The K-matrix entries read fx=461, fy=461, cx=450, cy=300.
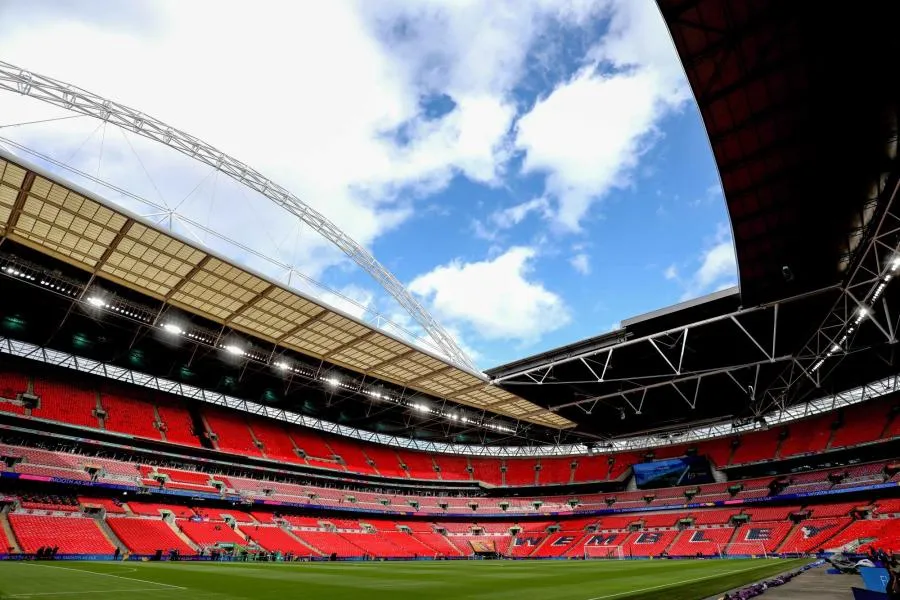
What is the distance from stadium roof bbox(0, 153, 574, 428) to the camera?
22.9 metres

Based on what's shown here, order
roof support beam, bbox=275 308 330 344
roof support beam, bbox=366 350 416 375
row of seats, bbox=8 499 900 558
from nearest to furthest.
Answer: row of seats, bbox=8 499 900 558, roof support beam, bbox=275 308 330 344, roof support beam, bbox=366 350 416 375

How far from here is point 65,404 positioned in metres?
37.2

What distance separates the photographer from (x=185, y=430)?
143 ft

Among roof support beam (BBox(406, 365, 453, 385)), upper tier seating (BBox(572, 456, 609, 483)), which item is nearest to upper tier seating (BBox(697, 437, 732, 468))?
upper tier seating (BBox(572, 456, 609, 483))

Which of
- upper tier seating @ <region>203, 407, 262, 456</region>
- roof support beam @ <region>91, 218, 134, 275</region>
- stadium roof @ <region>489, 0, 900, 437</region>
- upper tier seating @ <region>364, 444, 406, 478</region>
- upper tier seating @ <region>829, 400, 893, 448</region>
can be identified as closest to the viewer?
stadium roof @ <region>489, 0, 900, 437</region>

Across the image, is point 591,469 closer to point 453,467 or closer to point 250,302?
point 453,467

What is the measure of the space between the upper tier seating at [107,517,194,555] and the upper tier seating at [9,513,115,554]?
124 cm

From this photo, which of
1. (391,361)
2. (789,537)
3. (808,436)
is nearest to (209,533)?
(391,361)

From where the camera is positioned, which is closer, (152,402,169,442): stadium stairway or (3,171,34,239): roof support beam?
(3,171,34,239): roof support beam

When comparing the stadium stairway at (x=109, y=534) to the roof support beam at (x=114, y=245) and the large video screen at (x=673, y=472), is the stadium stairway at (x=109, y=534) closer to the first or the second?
the roof support beam at (x=114, y=245)

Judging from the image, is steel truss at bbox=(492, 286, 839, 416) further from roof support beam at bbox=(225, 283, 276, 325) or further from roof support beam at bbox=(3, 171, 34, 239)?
roof support beam at bbox=(3, 171, 34, 239)

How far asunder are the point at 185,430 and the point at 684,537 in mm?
49789

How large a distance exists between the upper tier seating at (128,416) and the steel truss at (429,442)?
8.98 feet

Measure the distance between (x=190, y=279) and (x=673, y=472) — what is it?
54850 mm
